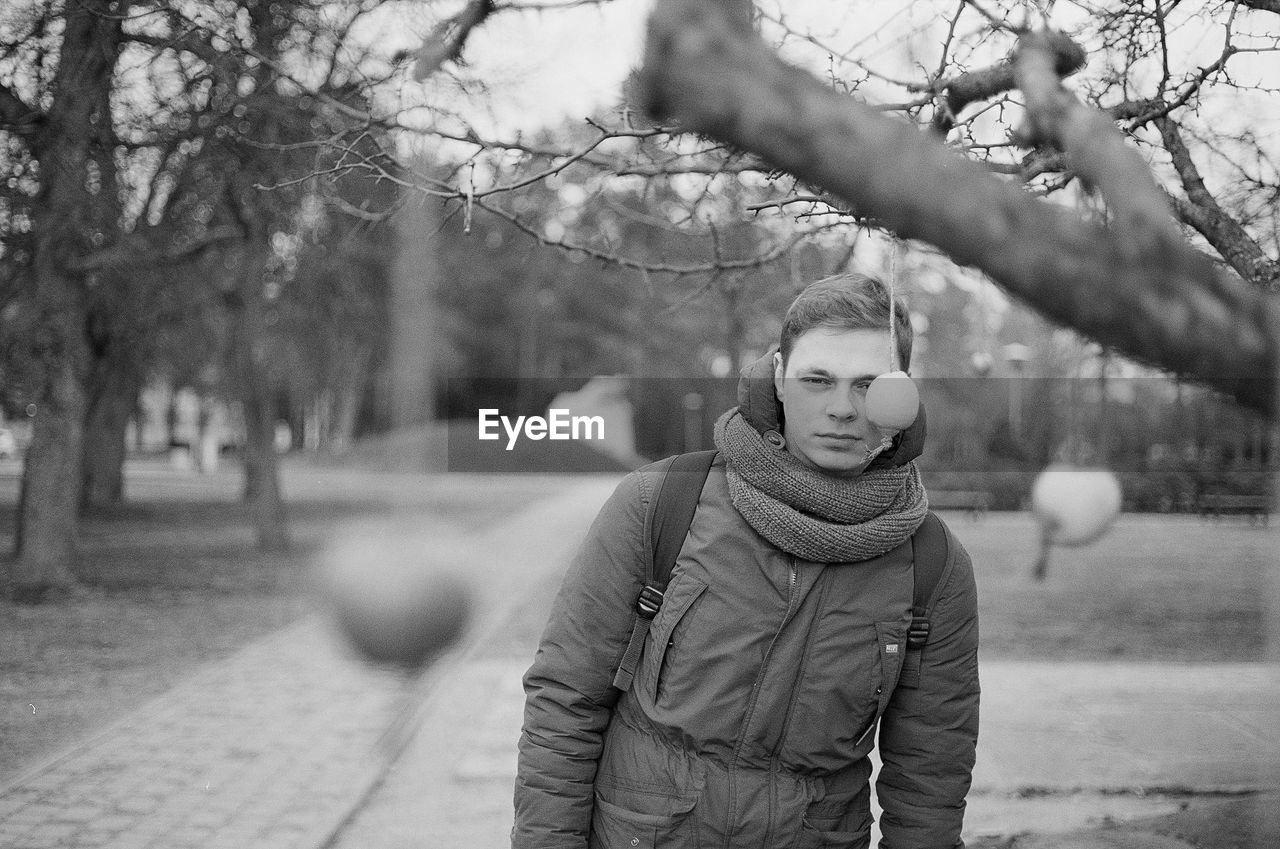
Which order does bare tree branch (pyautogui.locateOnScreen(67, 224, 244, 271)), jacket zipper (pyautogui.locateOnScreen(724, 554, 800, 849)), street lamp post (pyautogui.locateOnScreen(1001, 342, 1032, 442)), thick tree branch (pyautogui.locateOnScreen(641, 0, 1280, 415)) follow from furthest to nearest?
1. bare tree branch (pyautogui.locateOnScreen(67, 224, 244, 271))
2. street lamp post (pyautogui.locateOnScreen(1001, 342, 1032, 442))
3. jacket zipper (pyautogui.locateOnScreen(724, 554, 800, 849))
4. thick tree branch (pyautogui.locateOnScreen(641, 0, 1280, 415))

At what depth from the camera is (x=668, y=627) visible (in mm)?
2340

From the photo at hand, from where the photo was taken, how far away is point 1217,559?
18.8 m

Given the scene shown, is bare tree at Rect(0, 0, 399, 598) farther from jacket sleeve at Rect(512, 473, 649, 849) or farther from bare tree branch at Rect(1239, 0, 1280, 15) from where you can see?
jacket sleeve at Rect(512, 473, 649, 849)

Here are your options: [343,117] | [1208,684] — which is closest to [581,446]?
[343,117]

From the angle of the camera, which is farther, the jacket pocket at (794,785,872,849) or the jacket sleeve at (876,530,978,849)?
the jacket sleeve at (876,530,978,849)

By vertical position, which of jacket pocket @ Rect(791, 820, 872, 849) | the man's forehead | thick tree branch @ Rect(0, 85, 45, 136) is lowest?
jacket pocket @ Rect(791, 820, 872, 849)

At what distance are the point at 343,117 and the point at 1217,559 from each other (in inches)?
670

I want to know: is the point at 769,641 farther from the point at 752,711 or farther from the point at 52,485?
the point at 52,485

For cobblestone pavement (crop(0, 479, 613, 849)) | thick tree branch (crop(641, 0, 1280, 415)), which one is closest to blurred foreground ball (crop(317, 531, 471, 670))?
cobblestone pavement (crop(0, 479, 613, 849))

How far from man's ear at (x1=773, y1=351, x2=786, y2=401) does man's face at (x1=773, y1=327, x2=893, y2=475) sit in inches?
1.8

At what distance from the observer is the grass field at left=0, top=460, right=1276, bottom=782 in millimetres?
8203

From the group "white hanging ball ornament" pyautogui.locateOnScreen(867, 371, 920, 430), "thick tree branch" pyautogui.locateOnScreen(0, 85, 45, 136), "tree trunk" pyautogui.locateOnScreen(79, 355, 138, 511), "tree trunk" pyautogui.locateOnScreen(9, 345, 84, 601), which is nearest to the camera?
"white hanging ball ornament" pyautogui.locateOnScreen(867, 371, 920, 430)

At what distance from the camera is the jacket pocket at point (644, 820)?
2311 mm

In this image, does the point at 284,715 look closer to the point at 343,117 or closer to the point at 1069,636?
the point at 343,117
